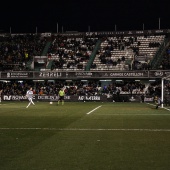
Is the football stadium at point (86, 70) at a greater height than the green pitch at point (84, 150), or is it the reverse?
the football stadium at point (86, 70)

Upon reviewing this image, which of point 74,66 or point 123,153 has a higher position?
point 74,66

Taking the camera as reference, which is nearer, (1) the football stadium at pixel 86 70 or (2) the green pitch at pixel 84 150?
(2) the green pitch at pixel 84 150

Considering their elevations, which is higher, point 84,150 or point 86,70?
point 86,70

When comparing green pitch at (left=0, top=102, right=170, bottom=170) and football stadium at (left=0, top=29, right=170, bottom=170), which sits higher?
football stadium at (left=0, top=29, right=170, bottom=170)

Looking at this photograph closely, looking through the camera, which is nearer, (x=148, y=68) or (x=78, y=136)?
(x=78, y=136)

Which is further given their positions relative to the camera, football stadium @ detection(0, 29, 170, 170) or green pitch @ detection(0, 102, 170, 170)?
football stadium @ detection(0, 29, 170, 170)

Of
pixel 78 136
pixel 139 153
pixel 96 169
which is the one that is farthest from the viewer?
pixel 78 136

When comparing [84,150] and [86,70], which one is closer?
[84,150]

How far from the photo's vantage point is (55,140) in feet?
36.0

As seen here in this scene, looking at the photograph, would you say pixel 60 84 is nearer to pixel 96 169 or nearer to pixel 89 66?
pixel 89 66

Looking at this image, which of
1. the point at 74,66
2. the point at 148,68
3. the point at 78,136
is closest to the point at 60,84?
the point at 74,66

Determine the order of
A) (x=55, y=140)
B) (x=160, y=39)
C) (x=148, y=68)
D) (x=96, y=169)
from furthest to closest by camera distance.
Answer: (x=160, y=39) < (x=148, y=68) < (x=55, y=140) < (x=96, y=169)

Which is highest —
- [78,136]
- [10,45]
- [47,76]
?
[10,45]

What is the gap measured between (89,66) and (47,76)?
6.73 m
